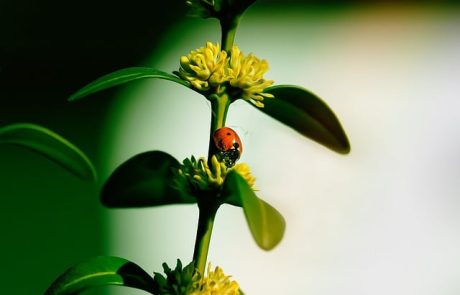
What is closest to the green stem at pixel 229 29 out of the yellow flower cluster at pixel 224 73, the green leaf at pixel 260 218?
the yellow flower cluster at pixel 224 73

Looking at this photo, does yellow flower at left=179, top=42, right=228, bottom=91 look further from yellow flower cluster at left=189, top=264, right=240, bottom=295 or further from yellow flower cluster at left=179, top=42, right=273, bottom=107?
yellow flower cluster at left=189, top=264, right=240, bottom=295

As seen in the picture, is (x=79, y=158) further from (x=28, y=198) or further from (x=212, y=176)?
(x=28, y=198)

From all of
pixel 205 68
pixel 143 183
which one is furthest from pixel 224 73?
pixel 143 183

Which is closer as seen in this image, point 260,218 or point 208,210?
point 260,218

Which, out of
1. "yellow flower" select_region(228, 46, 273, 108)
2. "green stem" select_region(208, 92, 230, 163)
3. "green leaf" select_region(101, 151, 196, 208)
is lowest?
"green leaf" select_region(101, 151, 196, 208)

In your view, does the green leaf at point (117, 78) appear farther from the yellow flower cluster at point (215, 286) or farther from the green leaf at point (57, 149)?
the yellow flower cluster at point (215, 286)

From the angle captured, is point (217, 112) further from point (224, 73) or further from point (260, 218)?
point (260, 218)

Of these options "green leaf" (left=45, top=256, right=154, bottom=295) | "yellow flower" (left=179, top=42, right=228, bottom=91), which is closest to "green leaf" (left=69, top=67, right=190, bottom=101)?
"yellow flower" (left=179, top=42, right=228, bottom=91)
